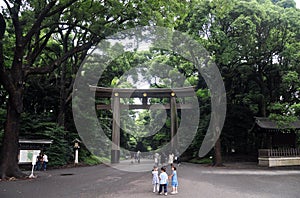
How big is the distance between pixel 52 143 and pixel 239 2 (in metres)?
17.2

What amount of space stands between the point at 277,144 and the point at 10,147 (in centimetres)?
1984

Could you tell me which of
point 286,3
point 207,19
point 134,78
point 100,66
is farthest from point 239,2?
point 134,78

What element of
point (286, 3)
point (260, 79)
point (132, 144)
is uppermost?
point (286, 3)

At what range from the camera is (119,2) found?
40.7ft

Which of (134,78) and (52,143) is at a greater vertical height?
(134,78)

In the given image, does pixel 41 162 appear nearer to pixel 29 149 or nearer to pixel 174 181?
pixel 29 149

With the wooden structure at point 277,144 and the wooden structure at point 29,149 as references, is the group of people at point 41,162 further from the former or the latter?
the wooden structure at point 277,144

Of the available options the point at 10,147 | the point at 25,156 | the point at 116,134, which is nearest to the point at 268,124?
the point at 116,134

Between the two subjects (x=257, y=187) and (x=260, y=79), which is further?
(x=260, y=79)

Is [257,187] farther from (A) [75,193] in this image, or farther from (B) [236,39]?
(B) [236,39]

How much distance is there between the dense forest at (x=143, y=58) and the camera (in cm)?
1270

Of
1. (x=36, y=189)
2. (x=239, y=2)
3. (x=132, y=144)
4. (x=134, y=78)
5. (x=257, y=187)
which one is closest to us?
(x=36, y=189)

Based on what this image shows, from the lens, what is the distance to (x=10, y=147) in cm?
1223

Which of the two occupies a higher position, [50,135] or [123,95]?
[123,95]
